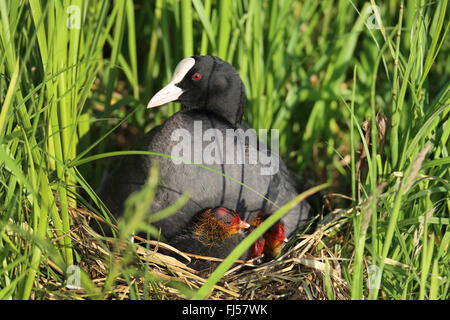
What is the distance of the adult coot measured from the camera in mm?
2273

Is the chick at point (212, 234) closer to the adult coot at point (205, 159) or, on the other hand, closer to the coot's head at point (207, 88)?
the adult coot at point (205, 159)

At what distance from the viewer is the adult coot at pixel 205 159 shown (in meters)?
2.27

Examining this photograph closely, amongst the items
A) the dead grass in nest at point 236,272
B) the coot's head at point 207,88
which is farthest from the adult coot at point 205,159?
the dead grass in nest at point 236,272

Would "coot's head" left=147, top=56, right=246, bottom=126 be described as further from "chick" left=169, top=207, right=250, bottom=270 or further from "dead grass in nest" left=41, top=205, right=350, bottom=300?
"dead grass in nest" left=41, top=205, right=350, bottom=300

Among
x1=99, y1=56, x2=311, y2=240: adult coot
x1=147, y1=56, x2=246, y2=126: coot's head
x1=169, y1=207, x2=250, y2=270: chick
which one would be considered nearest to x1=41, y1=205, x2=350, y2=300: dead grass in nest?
x1=169, y1=207, x2=250, y2=270: chick

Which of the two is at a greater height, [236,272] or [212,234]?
[212,234]

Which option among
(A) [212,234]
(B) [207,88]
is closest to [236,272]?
(A) [212,234]

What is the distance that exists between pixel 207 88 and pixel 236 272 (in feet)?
2.91

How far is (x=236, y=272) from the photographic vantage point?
223 centimetres

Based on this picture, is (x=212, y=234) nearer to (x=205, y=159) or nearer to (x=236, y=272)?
(x=236, y=272)

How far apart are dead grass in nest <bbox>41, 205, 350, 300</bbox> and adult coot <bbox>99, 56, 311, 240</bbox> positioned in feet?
0.79
